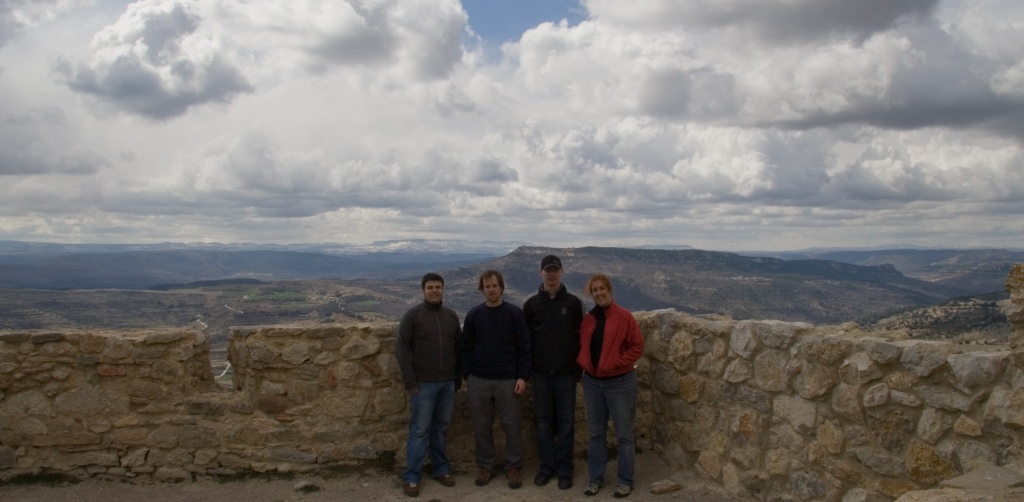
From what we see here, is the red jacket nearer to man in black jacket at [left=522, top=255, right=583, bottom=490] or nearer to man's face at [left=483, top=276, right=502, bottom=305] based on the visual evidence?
man in black jacket at [left=522, top=255, right=583, bottom=490]

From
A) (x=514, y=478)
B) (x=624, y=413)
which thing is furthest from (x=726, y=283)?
(x=624, y=413)

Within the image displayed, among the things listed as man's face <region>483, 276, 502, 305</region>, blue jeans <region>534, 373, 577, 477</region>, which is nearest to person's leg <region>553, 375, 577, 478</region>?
blue jeans <region>534, 373, 577, 477</region>

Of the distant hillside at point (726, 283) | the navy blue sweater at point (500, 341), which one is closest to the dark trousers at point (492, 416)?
the navy blue sweater at point (500, 341)

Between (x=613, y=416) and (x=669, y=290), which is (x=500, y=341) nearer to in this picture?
(x=613, y=416)

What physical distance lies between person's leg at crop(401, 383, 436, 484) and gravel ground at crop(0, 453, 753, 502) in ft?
0.64

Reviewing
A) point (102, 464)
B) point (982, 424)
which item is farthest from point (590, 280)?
point (102, 464)

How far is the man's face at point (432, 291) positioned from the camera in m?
6.15

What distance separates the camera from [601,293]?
5.85m

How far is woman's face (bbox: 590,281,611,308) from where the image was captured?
5844 mm

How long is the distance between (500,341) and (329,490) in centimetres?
202

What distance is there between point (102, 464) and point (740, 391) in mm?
5691

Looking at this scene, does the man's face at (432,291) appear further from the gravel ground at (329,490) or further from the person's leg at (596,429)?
the gravel ground at (329,490)

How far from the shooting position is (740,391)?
5.69 meters

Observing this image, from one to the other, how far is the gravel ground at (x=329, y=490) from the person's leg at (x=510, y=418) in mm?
255
